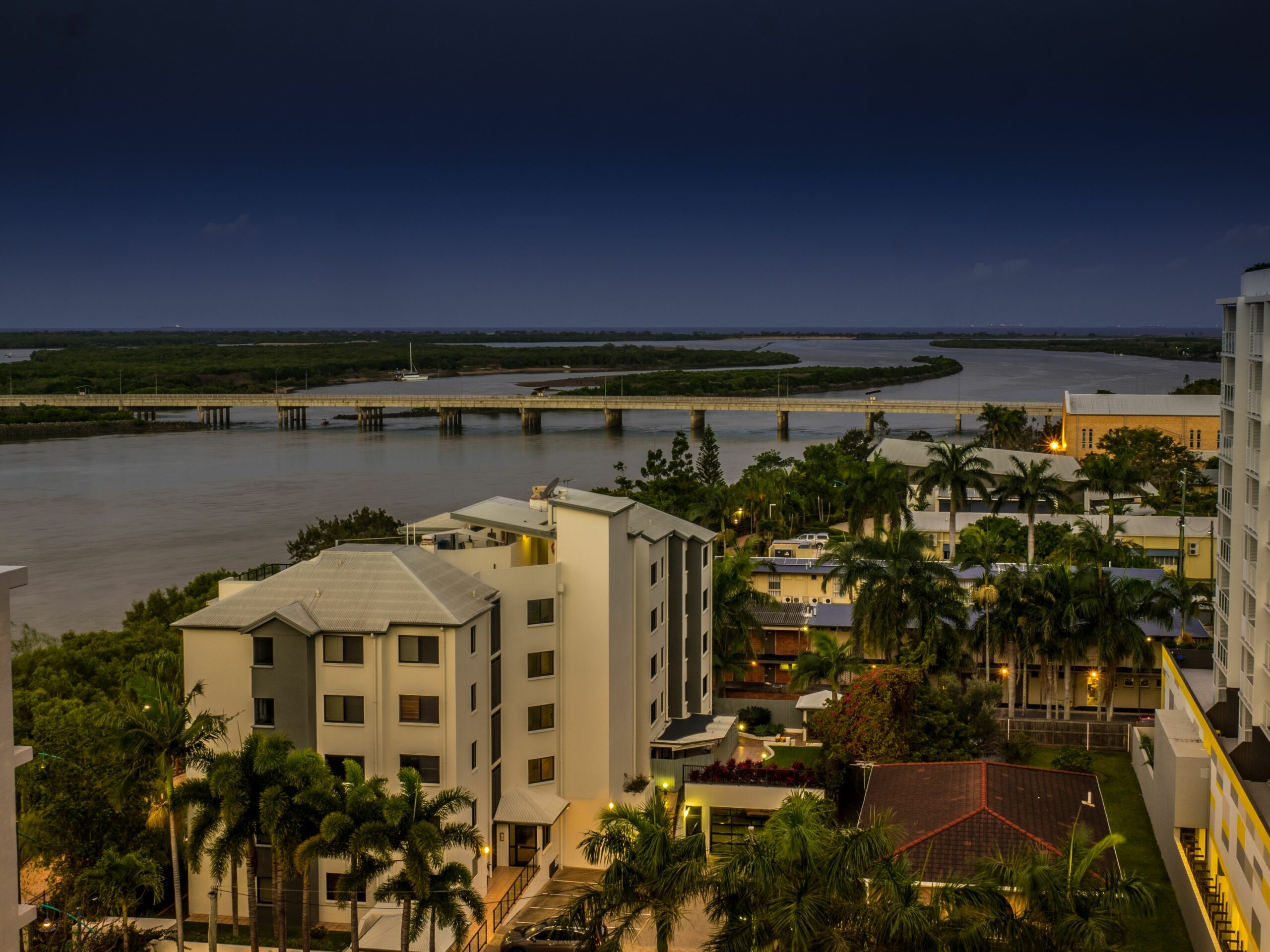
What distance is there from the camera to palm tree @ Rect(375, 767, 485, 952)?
59.3 ft

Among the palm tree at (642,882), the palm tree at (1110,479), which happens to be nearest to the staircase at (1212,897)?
the palm tree at (642,882)

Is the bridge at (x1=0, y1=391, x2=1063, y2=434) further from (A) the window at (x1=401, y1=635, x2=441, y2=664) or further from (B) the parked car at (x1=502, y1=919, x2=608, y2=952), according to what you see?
(B) the parked car at (x1=502, y1=919, x2=608, y2=952)

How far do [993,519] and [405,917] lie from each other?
36.9m

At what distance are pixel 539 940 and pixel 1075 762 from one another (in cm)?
1391

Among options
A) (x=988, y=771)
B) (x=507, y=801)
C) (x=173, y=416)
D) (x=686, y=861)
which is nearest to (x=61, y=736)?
(x=507, y=801)

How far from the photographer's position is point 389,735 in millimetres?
22406

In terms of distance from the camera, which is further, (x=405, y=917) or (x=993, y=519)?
(x=993, y=519)

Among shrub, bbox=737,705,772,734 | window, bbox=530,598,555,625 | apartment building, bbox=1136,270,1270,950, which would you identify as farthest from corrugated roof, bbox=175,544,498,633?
apartment building, bbox=1136,270,1270,950

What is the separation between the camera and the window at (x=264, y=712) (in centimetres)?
2258

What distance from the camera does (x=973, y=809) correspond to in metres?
20.7

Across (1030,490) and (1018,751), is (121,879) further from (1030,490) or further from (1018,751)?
(1030,490)

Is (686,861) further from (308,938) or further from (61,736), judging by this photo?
(61,736)

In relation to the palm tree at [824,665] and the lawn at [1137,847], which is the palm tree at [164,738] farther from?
the palm tree at [824,665]

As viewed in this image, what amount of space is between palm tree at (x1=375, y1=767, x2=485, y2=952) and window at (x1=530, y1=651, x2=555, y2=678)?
602 cm
